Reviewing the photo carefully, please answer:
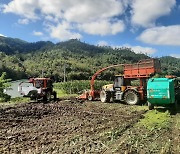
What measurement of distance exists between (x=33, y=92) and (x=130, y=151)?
15203 millimetres

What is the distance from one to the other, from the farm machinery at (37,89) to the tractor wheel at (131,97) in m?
6.43

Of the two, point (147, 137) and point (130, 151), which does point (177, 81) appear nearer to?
point (147, 137)

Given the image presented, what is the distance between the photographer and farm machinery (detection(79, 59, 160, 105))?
18.9 meters

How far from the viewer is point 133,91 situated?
1958cm

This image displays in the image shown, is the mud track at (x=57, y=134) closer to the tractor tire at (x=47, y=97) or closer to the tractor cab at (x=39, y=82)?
the tractor tire at (x=47, y=97)

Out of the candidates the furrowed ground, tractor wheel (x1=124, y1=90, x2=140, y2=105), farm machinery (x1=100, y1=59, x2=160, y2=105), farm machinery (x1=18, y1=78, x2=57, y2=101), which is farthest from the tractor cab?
the furrowed ground

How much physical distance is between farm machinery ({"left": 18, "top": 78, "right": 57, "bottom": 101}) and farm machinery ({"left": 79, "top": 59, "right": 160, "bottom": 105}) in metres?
4.39

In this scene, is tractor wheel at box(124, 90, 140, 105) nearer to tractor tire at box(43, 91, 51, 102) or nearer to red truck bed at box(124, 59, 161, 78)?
red truck bed at box(124, 59, 161, 78)

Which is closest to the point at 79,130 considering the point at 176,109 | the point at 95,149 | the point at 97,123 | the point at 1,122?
the point at 97,123

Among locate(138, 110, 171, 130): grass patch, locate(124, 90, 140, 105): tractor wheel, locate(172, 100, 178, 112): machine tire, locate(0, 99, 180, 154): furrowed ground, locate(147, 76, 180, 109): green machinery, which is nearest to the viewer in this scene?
locate(0, 99, 180, 154): furrowed ground

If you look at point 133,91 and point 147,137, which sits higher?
point 133,91

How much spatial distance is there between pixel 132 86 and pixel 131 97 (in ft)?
2.79

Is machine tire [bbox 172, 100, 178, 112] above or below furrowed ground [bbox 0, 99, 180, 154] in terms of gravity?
above

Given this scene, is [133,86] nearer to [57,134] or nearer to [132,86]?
[132,86]
